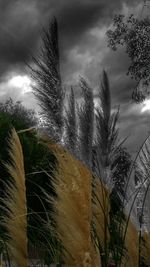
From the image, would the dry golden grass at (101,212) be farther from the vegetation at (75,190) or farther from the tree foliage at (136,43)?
the tree foliage at (136,43)

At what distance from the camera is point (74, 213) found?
6.49ft

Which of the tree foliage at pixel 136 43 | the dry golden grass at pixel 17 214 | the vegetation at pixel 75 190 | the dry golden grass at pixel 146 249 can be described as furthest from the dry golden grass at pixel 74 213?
the tree foliage at pixel 136 43

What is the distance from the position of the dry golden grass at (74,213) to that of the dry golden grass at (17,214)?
0.58ft

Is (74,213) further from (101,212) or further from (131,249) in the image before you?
(131,249)

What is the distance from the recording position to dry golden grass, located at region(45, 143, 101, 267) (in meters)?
1.97

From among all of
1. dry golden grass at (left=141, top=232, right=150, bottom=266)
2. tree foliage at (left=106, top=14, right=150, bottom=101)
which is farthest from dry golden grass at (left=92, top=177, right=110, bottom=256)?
tree foliage at (left=106, top=14, right=150, bottom=101)

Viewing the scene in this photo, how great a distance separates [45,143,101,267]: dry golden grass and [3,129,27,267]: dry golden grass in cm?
18

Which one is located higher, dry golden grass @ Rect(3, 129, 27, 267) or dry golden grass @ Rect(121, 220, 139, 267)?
dry golden grass @ Rect(3, 129, 27, 267)

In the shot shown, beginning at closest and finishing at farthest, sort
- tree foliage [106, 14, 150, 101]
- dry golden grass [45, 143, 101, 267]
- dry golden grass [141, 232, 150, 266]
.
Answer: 1. dry golden grass [45, 143, 101, 267]
2. dry golden grass [141, 232, 150, 266]
3. tree foliage [106, 14, 150, 101]

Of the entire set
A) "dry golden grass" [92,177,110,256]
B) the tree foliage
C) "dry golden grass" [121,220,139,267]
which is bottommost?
"dry golden grass" [121,220,139,267]

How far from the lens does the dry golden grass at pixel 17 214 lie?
216 cm

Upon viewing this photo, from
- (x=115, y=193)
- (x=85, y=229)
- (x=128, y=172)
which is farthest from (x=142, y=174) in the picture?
(x=85, y=229)

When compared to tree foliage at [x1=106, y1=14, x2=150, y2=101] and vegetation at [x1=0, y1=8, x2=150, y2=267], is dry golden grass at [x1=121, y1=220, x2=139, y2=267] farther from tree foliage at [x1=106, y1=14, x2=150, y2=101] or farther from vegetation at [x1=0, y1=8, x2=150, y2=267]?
tree foliage at [x1=106, y1=14, x2=150, y2=101]

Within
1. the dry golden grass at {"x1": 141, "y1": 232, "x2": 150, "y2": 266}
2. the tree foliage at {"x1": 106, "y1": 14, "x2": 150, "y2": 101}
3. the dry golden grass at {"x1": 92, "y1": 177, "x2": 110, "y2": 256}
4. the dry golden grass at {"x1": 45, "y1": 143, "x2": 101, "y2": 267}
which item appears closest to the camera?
the dry golden grass at {"x1": 45, "y1": 143, "x2": 101, "y2": 267}
